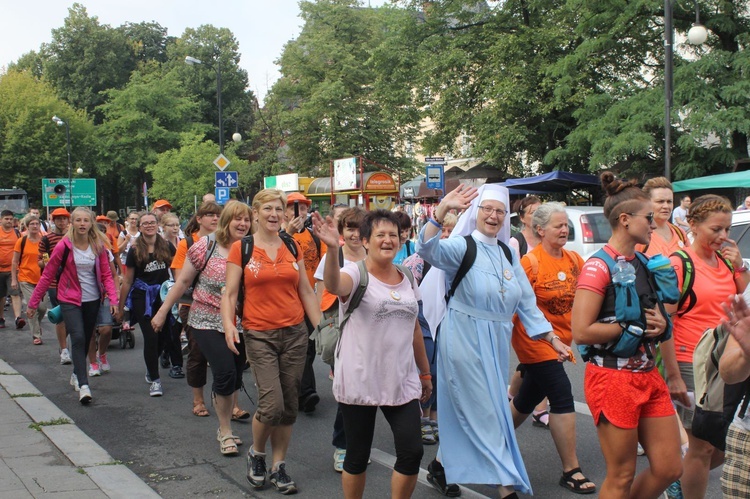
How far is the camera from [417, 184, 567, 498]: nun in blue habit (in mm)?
4449

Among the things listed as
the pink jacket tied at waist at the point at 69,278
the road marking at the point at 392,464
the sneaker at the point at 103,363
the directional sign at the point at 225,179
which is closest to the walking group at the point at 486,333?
the road marking at the point at 392,464

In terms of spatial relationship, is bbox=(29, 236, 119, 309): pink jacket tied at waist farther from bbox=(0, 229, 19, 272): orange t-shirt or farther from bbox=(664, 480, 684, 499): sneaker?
bbox=(0, 229, 19, 272): orange t-shirt

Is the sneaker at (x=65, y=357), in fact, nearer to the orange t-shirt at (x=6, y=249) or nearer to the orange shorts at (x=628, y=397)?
the orange t-shirt at (x=6, y=249)

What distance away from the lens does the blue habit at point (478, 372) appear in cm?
446

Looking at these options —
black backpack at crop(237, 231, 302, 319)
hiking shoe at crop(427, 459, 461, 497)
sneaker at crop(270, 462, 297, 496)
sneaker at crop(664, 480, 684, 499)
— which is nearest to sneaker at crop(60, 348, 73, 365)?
black backpack at crop(237, 231, 302, 319)

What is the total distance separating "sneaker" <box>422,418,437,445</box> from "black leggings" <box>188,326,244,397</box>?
4.95ft

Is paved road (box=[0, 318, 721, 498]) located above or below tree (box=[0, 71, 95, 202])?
below

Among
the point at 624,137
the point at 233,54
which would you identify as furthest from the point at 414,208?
the point at 233,54

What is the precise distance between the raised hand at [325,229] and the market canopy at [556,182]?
1946 cm

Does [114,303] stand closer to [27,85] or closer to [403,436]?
[403,436]

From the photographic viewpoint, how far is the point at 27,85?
5866cm

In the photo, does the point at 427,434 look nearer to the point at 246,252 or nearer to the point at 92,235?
the point at 246,252

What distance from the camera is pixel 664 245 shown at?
544 cm

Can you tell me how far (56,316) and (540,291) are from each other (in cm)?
506
